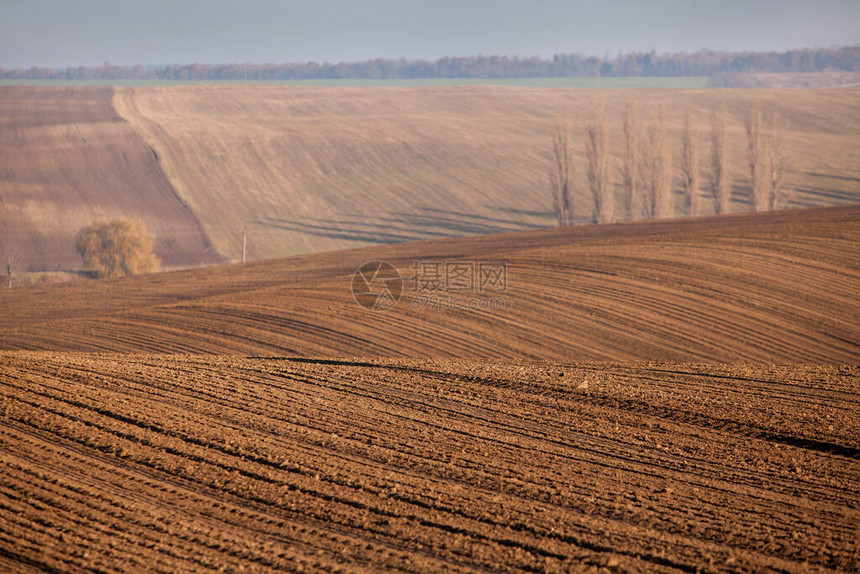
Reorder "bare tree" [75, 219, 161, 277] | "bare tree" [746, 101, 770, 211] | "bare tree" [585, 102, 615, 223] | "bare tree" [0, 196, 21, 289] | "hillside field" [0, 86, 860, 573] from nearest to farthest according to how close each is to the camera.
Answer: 1. "hillside field" [0, 86, 860, 573]
2. "bare tree" [75, 219, 161, 277]
3. "bare tree" [0, 196, 21, 289]
4. "bare tree" [585, 102, 615, 223]
5. "bare tree" [746, 101, 770, 211]

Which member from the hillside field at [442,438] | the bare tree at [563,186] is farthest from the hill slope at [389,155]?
the hillside field at [442,438]

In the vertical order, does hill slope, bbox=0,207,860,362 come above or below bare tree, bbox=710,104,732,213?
below

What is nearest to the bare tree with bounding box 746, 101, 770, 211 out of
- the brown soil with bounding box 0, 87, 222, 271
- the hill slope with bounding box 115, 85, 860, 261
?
the hill slope with bounding box 115, 85, 860, 261

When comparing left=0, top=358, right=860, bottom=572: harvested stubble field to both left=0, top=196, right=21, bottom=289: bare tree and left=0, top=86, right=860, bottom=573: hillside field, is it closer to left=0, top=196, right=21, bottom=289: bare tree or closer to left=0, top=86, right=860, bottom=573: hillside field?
left=0, top=86, right=860, bottom=573: hillside field

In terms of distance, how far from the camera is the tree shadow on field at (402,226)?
4931cm

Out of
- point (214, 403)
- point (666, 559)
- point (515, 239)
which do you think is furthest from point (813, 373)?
point (515, 239)

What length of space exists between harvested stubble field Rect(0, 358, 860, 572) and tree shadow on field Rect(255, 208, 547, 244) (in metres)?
38.1

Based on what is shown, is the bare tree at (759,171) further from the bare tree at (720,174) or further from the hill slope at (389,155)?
the hill slope at (389,155)

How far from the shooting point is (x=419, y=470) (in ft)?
24.8

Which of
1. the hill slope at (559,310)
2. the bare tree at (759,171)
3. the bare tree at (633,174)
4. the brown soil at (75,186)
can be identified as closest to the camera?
the hill slope at (559,310)

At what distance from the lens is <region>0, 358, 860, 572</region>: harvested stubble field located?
5891 millimetres

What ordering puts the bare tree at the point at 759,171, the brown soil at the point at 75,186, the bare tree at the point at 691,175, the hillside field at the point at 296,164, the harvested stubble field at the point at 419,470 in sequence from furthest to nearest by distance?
the bare tree at the point at 759,171 → the bare tree at the point at 691,175 → the hillside field at the point at 296,164 → the brown soil at the point at 75,186 → the harvested stubble field at the point at 419,470

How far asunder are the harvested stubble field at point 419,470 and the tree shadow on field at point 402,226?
3812 cm

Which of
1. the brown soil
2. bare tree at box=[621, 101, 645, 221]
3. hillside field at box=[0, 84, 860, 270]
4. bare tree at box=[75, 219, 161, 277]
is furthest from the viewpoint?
bare tree at box=[621, 101, 645, 221]
